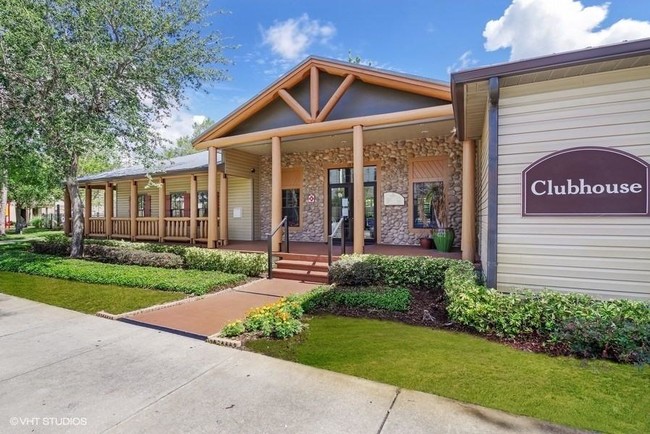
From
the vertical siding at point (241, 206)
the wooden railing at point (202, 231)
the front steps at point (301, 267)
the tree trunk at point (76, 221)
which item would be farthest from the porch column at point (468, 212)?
the tree trunk at point (76, 221)

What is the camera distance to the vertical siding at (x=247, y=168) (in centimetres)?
1185

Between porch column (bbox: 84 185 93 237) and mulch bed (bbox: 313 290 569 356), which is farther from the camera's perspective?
porch column (bbox: 84 185 93 237)

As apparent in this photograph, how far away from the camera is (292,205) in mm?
12633

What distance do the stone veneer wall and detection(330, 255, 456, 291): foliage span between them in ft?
11.5

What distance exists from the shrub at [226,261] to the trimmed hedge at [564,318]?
493 centimetres

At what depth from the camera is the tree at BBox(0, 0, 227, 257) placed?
27.7ft

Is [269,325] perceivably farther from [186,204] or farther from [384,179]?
[186,204]

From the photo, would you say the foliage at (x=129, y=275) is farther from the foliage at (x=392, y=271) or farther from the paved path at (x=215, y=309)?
the foliage at (x=392, y=271)

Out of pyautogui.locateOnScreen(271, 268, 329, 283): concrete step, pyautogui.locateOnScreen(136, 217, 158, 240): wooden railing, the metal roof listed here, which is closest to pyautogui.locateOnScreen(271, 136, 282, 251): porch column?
pyautogui.locateOnScreen(271, 268, 329, 283): concrete step

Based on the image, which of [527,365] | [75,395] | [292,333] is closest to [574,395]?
[527,365]

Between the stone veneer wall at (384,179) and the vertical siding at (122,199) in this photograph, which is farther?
the vertical siding at (122,199)

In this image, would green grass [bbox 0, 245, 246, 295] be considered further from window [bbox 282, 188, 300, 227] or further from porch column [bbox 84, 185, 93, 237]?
porch column [bbox 84, 185, 93, 237]

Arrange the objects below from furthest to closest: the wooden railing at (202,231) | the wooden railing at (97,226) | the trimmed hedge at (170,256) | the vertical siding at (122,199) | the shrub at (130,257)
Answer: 1. the vertical siding at (122,199)
2. the wooden railing at (97,226)
3. the wooden railing at (202,231)
4. the shrub at (130,257)
5. the trimmed hedge at (170,256)

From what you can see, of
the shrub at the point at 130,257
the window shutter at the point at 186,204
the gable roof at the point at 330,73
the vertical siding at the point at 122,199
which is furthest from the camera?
the vertical siding at the point at 122,199
